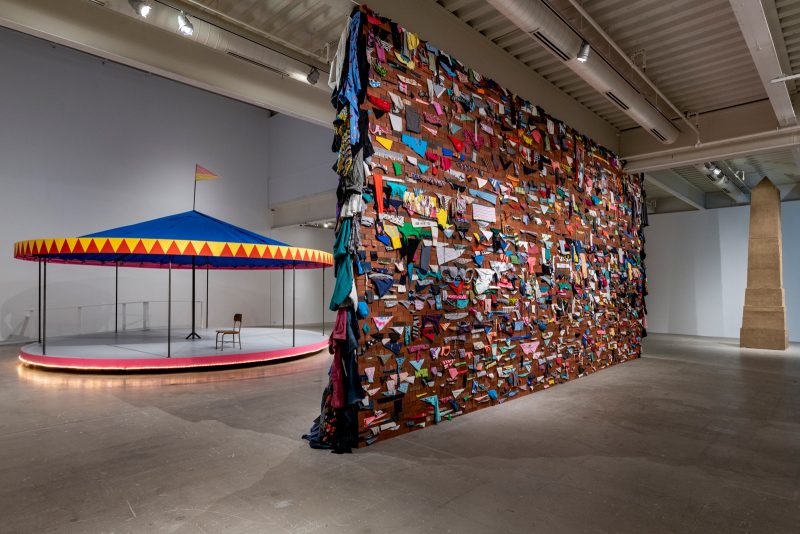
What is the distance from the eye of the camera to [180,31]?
4914mm

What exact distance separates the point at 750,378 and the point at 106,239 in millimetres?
9852

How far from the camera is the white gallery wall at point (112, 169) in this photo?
1041 cm

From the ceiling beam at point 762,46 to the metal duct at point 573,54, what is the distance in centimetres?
126

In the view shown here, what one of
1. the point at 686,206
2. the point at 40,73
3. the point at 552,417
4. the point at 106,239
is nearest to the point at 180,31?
the point at 106,239

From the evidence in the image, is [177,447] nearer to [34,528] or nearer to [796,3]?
[34,528]

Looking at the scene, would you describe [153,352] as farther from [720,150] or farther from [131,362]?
[720,150]

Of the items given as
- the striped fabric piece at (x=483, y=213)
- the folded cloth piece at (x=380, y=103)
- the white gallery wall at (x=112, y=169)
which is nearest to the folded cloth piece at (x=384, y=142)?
the folded cloth piece at (x=380, y=103)

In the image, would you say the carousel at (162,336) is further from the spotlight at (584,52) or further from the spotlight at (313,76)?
the spotlight at (584,52)

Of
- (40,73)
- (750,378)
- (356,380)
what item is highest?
(40,73)

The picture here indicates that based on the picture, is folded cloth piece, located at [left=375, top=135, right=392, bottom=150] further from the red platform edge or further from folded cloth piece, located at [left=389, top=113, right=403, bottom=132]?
the red platform edge

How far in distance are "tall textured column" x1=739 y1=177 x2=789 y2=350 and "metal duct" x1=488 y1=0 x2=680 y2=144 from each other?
5699 mm

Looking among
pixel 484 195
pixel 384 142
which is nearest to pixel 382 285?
pixel 384 142

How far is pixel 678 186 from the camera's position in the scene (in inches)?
481

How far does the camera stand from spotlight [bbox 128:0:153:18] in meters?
4.60
